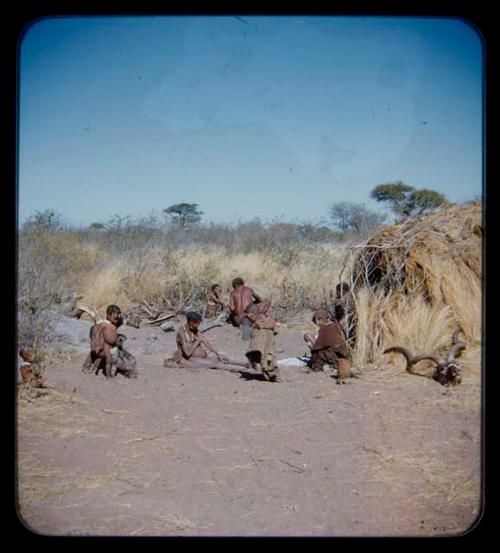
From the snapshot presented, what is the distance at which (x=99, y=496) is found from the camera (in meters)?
4.91

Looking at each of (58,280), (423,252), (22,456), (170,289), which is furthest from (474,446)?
(170,289)

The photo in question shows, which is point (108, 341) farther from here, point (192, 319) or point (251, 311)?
point (251, 311)

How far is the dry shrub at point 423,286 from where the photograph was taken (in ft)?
30.9

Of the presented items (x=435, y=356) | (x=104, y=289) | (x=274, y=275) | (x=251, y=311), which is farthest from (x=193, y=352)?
(x=274, y=275)

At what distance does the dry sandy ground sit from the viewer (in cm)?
454

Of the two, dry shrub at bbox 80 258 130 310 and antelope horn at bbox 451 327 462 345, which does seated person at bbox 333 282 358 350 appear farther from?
dry shrub at bbox 80 258 130 310

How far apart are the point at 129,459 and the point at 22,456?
0.91 m

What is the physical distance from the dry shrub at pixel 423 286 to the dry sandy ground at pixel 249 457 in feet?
2.72

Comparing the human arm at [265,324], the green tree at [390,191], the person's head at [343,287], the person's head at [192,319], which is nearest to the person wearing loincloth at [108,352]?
the person's head at [192,319]

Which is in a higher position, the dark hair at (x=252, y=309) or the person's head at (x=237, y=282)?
the person's head at (x=237, y=282)

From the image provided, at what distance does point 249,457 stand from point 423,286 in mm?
5270

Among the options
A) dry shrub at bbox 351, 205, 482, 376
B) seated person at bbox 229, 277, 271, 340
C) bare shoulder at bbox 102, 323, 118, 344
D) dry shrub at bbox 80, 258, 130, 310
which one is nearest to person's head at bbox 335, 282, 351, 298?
dry shrub at bbox 351, 205, 482, 376

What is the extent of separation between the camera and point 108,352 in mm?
8477

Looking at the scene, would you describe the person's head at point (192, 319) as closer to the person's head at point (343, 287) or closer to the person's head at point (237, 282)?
the person's head at point (343, 287)
